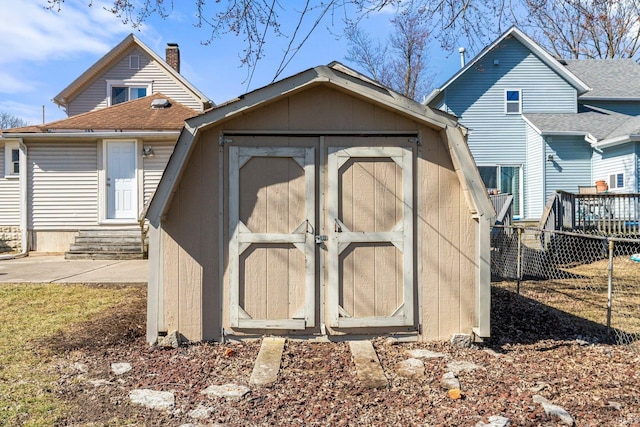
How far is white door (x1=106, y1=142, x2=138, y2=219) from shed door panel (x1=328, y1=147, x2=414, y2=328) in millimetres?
8740

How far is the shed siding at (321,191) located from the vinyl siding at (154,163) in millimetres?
7607

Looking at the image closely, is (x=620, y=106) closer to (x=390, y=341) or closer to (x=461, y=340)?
(x=461, y=340)

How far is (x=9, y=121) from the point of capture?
1922 inches

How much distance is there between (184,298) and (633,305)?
6908 millimetres

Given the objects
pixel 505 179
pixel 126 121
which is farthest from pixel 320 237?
pixel 505 179

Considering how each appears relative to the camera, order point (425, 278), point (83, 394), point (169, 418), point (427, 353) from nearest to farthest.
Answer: point (169, 418)
point (83, 394)
point (427, 353)
point (425, 278)

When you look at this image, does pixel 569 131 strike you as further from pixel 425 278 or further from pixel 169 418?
pixel 169 418

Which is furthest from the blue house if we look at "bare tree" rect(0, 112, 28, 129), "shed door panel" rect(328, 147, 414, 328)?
"bare tree" rect(0, 112, 28, 129)

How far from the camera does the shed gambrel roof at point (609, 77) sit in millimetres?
Answer: 18484

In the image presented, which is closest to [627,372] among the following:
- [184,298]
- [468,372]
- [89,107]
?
[468,372]

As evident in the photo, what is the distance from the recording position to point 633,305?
23.5 feet

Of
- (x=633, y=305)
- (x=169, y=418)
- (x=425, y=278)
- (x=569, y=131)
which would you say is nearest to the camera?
(x=169, y=418)

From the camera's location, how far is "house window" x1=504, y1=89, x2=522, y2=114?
17703 millimetres

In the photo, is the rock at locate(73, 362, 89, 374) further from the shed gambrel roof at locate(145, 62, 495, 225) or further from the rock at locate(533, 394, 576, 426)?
the rock at locate(533, 394, 576, 426)
